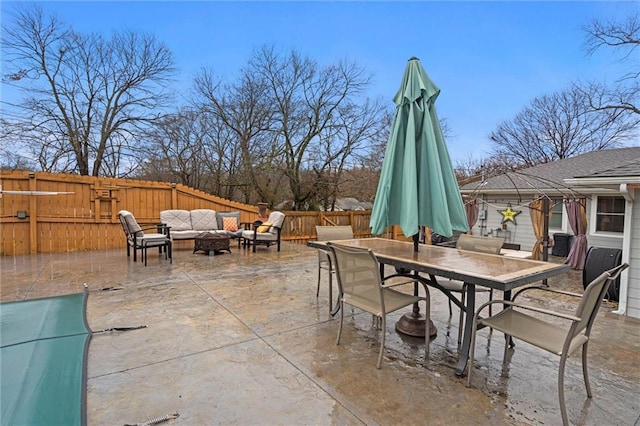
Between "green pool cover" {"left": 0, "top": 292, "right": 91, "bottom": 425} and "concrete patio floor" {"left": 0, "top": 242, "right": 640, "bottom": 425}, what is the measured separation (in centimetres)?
10

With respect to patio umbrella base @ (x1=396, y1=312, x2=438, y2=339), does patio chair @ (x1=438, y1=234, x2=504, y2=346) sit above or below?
above

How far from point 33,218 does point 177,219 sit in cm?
292

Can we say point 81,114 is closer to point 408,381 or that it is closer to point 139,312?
point 139,312

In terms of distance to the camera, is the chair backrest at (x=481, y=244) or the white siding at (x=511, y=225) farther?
the white siding at (x=511, y=225)

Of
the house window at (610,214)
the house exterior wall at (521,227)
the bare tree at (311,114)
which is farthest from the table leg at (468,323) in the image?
the bare tree at (311,114)

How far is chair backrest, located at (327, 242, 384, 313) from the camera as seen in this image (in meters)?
2.45

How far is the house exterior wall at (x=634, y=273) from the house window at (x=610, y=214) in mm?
4517

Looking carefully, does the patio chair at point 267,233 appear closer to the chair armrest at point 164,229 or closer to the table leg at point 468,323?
the chair armrest at point 164,229

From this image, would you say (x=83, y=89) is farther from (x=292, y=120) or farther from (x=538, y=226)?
(x=538, y=226)

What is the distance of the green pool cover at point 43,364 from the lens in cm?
183

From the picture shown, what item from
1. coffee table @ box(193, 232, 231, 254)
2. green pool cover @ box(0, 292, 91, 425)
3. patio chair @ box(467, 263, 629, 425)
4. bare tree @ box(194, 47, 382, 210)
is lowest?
green pool cover @ box(0, 292, 91, 425)

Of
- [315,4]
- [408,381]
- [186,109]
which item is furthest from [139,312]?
[186,109]

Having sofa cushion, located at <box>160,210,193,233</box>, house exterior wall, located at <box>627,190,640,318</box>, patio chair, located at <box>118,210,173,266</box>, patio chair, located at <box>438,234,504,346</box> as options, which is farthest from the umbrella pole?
sofa cushion, located at <box>160,210,193,233</box>

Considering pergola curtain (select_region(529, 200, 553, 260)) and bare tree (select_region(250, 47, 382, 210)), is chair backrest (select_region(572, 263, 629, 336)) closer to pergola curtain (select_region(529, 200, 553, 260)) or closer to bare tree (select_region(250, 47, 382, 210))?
pergola curtain (select_region(529, 200, 553, 260))
